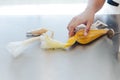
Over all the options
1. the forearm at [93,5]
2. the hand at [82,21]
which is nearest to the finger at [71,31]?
the hand at [82,21]

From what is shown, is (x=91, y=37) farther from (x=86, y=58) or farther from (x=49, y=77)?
(x=49, y=77)

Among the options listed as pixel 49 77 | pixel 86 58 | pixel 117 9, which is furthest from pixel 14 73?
pixel 117 9

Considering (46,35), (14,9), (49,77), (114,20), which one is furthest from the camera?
(14,9)

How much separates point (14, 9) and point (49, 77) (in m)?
0.55

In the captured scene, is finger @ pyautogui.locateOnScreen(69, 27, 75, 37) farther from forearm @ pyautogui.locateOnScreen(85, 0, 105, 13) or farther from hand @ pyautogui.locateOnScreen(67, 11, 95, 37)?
forearm @ pyautogui.locateOnScreen(85, 0, 105, 13)

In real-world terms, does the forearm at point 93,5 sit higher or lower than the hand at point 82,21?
higher

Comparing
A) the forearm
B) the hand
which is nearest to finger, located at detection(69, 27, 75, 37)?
the hand

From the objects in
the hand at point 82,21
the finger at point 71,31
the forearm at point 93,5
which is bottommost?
the finger at point 71,31

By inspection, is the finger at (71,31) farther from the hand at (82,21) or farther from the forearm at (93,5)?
the forearm at (93,5)

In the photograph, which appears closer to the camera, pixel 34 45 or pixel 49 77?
pixel 49 77

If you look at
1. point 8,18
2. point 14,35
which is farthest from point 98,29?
point 8,18

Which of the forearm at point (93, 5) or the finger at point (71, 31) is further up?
the forearm at point (93, 5)

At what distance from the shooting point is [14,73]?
2.05 ft

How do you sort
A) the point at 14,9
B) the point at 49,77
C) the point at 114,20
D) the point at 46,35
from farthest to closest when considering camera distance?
the point at 14,9
the point at 114,20
the point at 46,35
the point at 49,77
